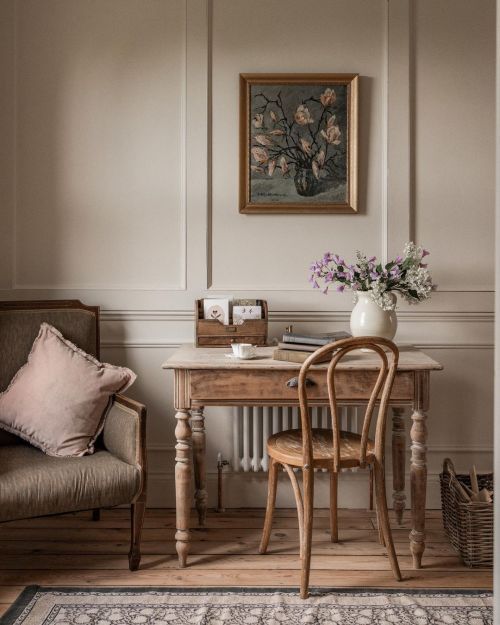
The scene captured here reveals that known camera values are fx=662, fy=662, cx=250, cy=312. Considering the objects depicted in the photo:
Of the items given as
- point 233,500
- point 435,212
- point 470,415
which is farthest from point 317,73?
point 233,500

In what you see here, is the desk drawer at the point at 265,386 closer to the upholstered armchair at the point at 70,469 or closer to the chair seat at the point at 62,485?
the upholstered armchair at the point at 70,469

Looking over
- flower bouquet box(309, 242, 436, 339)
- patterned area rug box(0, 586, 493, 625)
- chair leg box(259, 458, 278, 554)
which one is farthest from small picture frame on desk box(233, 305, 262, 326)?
patterned area rug box(0, 586, 493, 625)

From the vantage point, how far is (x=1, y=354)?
2887 millimetres

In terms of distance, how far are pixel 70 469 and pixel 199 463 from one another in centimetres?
76

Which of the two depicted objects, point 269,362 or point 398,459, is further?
point 398,459

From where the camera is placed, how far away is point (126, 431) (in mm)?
2584

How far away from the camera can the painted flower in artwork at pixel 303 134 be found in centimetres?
318

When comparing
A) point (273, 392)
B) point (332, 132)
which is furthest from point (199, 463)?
point (332, 132)

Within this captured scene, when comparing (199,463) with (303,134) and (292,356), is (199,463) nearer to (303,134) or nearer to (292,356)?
(292,356)

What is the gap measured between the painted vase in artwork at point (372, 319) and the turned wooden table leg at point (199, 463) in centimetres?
83

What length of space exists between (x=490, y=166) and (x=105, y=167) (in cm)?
187

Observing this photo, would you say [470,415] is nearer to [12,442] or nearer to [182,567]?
[182,567]

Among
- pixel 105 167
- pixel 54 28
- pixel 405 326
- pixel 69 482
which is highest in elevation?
pixel 54 28

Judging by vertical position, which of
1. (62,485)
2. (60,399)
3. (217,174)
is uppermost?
(217,174)
